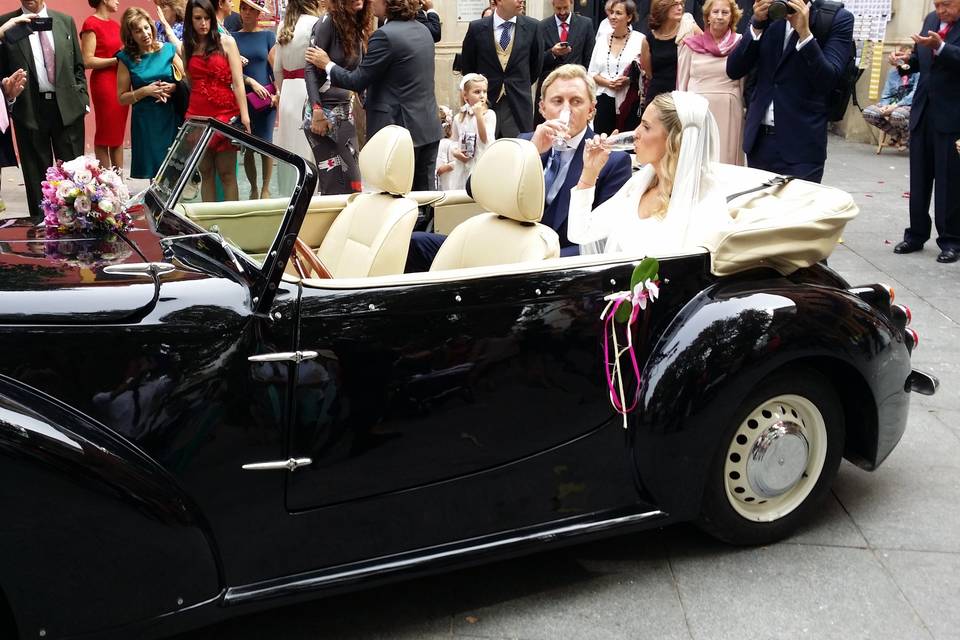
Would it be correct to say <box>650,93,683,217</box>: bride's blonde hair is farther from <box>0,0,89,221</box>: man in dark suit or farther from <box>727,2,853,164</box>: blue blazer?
<box>0,0,89,221</box>: man in dark suit

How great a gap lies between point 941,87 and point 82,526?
6912 mm

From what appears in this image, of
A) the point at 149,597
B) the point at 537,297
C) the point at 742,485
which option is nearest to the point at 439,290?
the point at 537,297

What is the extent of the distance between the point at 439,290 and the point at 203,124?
128 centimetres

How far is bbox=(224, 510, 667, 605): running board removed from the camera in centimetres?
265

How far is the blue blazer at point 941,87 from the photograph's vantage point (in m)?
7.12

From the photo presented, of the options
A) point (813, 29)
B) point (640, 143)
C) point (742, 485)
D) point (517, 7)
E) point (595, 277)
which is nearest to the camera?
point (595, 277)

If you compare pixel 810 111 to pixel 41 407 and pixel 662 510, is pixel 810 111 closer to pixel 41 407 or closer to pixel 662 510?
pixel 662 510

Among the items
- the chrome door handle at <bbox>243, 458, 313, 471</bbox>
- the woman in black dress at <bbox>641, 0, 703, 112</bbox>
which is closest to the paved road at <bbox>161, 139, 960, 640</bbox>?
the chrome door handle at <bbox>243, 458, 313, 471</bbox>

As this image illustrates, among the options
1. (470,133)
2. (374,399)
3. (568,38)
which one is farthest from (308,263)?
(568,38)

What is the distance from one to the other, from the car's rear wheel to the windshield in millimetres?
1605

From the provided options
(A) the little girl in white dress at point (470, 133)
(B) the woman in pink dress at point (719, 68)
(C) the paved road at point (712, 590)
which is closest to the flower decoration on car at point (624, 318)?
(C) the paved road at point (712, 590)

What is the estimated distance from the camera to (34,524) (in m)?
2.32

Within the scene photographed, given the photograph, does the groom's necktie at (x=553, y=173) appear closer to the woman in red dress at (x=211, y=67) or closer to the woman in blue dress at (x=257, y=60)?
the woman in red dress at (x=211, y=67)

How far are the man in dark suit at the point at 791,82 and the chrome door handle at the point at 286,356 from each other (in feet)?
16.4
